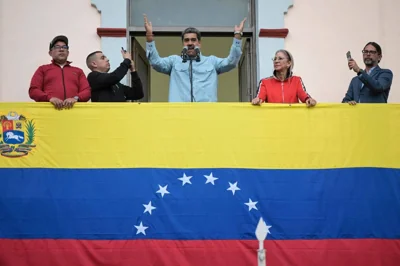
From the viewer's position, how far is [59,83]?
528 cm

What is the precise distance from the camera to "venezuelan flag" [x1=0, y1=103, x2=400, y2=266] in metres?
4.78

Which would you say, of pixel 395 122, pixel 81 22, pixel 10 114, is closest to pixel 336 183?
pixel 395 122

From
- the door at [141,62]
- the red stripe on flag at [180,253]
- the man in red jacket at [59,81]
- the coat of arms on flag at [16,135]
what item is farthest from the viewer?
the door at [141,62]

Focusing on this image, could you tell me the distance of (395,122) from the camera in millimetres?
5105

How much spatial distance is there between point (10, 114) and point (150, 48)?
142 centimetres

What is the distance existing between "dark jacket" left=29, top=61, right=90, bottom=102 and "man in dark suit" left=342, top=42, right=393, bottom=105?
7.64 feet

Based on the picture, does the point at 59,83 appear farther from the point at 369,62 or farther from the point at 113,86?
the point at 369,62

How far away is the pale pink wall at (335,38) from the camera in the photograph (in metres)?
6.84

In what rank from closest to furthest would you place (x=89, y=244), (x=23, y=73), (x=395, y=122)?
(x=89, y=244) < (x=395, y=122) < (x=23, y=73)

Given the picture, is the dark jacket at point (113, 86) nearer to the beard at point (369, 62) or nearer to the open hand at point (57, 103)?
the open hand at point (57, 103)

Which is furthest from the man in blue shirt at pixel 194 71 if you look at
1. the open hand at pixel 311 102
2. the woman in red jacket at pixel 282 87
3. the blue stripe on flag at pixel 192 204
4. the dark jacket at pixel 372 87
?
the dark jacket at pixel 372 87

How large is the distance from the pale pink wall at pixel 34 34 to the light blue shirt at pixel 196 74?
1.32 m

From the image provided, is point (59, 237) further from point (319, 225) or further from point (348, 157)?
point (348, 157)

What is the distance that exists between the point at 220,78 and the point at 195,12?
2891 millimetres
